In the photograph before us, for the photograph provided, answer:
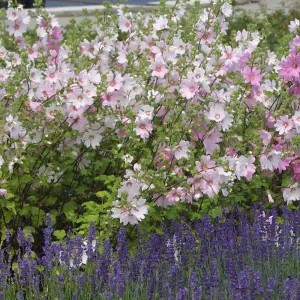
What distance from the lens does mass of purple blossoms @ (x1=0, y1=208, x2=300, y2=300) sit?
431 cm

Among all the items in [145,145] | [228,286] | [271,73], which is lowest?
[228,286]

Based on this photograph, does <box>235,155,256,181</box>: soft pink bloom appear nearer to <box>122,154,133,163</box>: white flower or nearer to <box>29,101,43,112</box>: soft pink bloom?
<box>122,154,133,163</box>: white flower

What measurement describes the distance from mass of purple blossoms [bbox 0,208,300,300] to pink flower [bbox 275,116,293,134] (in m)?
0.52

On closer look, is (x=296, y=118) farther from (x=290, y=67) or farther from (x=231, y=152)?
(x=231, y=152)

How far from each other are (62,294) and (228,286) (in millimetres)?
764

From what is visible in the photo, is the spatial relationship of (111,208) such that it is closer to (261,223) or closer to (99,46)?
(261,223)

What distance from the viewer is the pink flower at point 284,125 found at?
18.0 feet

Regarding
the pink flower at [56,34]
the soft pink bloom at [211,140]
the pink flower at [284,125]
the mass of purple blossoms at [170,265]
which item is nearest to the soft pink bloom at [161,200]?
the mass of purple blossoms at [170,265]

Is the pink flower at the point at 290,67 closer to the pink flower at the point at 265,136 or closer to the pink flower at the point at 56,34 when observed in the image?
the pink flower at the point at 265,136

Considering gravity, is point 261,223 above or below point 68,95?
below

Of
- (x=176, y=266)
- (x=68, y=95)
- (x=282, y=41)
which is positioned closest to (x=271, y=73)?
(x=282, y=41)

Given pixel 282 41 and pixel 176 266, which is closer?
pixel 176 266

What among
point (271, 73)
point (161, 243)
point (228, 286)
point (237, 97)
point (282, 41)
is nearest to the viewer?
point (228, 286)

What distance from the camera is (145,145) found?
5.56m
